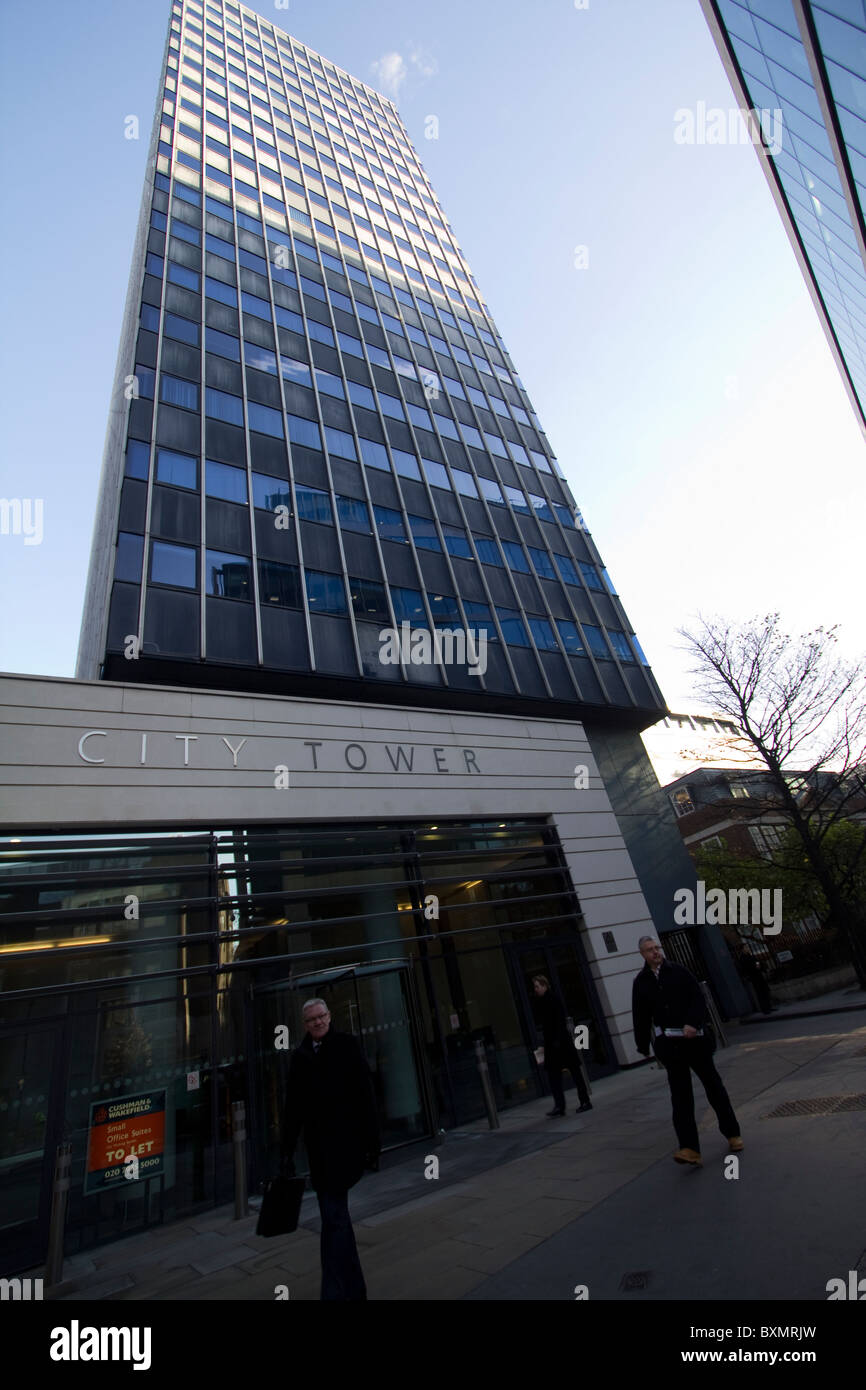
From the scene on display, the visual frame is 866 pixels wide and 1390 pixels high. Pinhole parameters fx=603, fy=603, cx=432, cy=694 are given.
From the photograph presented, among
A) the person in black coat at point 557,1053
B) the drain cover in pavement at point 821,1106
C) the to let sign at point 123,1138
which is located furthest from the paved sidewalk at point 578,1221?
the to let sign at point 123,1138

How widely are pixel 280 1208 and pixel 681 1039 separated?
354 cm

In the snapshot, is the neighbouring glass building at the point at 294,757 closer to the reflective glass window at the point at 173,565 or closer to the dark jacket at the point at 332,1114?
the reflective glass window at the point at 173,565

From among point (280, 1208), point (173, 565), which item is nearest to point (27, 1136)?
point (280, 1208)

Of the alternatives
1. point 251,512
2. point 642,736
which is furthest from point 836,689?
point 251,512

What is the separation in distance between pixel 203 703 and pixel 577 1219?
8.70 meters

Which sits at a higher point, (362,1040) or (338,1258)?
(362,1040)

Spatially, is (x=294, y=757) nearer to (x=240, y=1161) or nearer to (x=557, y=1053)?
(x=240, y=1161)

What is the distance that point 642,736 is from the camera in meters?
19.0

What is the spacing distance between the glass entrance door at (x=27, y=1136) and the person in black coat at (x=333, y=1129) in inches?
200

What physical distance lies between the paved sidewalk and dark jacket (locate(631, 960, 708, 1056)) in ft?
3.24

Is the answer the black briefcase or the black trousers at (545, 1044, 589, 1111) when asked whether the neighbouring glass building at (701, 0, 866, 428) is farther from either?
the black trousers at (545, 1044, 589, 1111)

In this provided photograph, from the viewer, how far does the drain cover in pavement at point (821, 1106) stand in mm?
5496

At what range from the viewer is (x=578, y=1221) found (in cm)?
434
